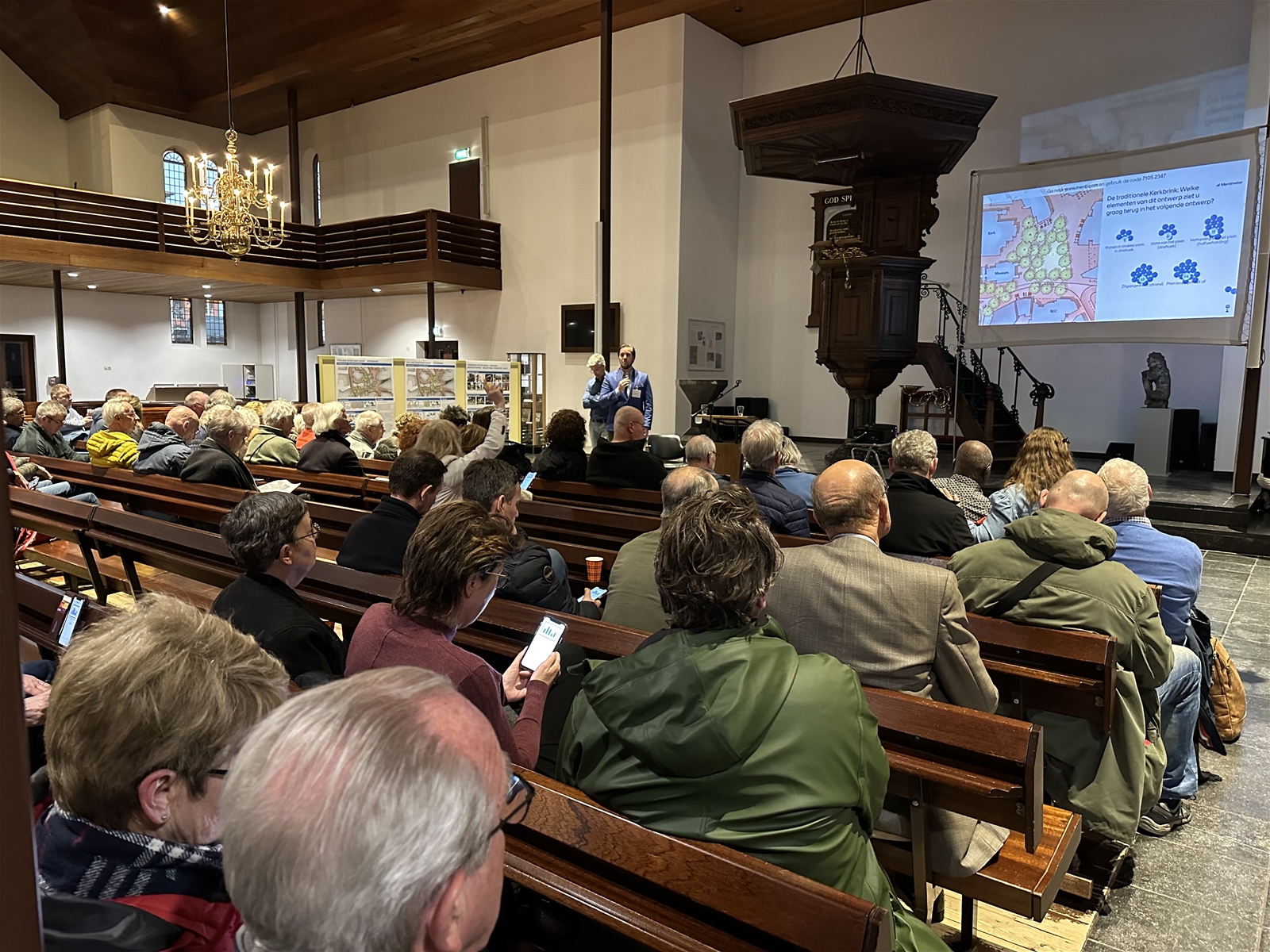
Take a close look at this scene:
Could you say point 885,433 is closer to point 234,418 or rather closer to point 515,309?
point 234,418

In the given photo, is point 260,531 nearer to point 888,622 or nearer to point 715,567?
point 715,567

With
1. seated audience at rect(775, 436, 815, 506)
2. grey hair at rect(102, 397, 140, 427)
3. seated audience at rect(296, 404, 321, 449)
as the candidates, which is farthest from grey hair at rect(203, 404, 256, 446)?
seated audience at rect(775, 436, 815, 506)

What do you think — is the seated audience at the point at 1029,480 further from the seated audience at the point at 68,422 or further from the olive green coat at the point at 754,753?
the seated audience at the point at 68,422

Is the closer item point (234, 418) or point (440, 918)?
point (440, 918)

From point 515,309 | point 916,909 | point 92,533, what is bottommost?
point 916,909

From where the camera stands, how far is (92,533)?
3914 mm

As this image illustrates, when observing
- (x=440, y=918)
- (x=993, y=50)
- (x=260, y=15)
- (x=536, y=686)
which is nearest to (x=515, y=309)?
(x=260, y=15)

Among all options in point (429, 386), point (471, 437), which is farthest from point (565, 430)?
point (429, 386)

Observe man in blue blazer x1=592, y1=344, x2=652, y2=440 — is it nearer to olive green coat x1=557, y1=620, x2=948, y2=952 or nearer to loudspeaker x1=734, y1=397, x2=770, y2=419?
loudspeaker x1=734, y1=397, x2=770, y2=419

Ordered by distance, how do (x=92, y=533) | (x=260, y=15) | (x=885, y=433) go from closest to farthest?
1. (x=92, y=533)
2. (x=885, y=433)
3. (x=260, y=15)

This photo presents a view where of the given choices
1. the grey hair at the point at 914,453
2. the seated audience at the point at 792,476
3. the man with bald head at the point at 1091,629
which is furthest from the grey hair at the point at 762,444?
the man with bald head at the point at 1091,629

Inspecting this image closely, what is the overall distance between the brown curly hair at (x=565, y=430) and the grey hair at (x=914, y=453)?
209 centimetres

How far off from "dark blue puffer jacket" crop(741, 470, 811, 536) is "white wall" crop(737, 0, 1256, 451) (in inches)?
328

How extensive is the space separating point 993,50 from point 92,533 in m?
11.4
